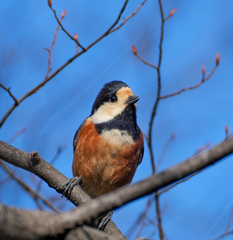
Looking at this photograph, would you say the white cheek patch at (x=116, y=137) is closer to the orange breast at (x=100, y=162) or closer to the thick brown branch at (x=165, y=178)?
the orange breast at (x=100, y=162)

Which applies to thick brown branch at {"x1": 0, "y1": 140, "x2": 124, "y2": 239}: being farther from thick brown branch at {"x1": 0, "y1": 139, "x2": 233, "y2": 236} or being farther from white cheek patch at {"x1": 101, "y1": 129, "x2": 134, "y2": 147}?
thick brown branch at {"x1": 0, "y1": 139, "x2": 233, "y2": 236}

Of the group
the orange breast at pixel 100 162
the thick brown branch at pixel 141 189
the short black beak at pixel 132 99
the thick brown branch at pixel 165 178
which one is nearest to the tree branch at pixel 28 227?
the thick brown branch at pixel 141 189

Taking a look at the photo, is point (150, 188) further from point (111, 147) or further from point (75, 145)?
point (75, 145)

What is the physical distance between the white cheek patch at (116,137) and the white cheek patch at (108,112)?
23cm

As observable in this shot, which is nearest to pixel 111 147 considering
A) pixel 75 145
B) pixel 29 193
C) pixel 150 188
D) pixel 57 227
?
pixel 75 145

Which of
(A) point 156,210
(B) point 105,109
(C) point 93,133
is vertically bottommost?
(A) point 156,210

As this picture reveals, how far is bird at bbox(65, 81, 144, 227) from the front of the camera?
18.1ft

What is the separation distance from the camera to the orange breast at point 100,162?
5512mm

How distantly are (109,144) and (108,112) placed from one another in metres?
0.50

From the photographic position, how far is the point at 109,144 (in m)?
5.51

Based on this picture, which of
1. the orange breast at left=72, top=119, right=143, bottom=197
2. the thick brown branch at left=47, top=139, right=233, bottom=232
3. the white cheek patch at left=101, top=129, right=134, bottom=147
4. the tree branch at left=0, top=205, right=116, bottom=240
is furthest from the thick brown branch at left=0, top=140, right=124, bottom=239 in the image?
the thick brown branch at left=47, top=139, right=233, bottom=232

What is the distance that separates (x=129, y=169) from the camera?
569 centimetres

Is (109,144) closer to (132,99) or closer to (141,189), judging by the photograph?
(132,99)

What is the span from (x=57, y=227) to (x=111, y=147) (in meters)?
2.57
